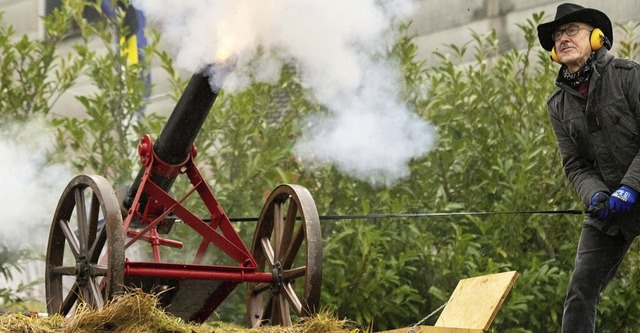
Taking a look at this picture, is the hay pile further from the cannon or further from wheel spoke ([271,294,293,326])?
wheel spoke ([271,294,293,326])

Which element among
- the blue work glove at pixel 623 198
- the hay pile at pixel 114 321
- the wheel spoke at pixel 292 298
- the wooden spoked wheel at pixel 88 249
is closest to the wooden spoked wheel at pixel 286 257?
Answer: the wheel spoke at pixel 292 298

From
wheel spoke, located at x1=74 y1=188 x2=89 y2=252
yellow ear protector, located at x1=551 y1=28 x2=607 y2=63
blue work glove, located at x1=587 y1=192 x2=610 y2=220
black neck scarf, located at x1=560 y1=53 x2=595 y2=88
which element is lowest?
blue work glove, located at x1=587 y1=192 x2=610 y2=220

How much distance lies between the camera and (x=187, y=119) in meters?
6.46

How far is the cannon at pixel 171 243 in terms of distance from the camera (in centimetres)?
618

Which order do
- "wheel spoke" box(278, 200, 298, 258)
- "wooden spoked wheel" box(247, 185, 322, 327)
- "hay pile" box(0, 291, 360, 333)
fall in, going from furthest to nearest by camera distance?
"wheel spoke" box(278, 200, 298, 258), "wooden spoked wheel" box(247, 185, 322, 327), "hay pile" box(0, 291, 360, 333)

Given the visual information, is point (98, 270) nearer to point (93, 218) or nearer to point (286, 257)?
point (93, 218)

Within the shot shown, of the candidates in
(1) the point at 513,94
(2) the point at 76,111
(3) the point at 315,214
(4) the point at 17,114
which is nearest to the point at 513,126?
(1) the point at 513,94

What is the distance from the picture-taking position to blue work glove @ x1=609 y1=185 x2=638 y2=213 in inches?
223

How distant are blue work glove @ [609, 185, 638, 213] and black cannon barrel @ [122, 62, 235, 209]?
6.64 ft

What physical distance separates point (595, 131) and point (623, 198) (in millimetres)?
416

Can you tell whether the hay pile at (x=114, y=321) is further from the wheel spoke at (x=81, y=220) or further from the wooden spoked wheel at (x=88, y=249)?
the wheel spoke at (x=81, y=220)

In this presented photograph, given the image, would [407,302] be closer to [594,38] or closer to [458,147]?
[458,147]

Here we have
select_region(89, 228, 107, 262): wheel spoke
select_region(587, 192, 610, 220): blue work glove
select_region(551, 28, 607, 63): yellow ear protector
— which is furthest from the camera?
select_region(89, 228, 107, 262): wheel spoke

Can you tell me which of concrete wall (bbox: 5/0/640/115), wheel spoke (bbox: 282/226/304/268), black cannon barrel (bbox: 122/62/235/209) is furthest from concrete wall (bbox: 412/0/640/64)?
black cannon barrel (bbox: 122/62/235/209)
